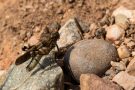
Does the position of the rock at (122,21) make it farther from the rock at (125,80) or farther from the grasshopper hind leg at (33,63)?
the grasshopper hind leg at (33,63)

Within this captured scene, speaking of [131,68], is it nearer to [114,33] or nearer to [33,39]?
[114,33]

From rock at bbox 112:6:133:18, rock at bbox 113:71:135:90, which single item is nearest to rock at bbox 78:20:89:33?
rock at bbox 112:6:133:18

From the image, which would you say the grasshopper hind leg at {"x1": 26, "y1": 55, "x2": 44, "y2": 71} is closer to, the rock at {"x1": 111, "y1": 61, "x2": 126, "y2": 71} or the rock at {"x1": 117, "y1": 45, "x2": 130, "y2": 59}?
the rock at {"x1": 111, "y1": 61, "x2": 126, "y2": 71}

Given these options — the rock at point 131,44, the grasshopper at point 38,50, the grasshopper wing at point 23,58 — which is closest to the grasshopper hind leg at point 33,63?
the grasshopper at point 38,50

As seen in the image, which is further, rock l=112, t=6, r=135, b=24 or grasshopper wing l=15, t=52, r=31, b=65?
rock l=112, t=6, r=135, b=24

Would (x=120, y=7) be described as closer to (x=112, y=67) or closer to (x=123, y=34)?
(x=123, y=34)

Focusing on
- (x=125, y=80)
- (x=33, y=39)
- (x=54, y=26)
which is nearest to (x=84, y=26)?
(x=54, y=26)

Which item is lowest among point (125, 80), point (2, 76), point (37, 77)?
point (125, 80)
